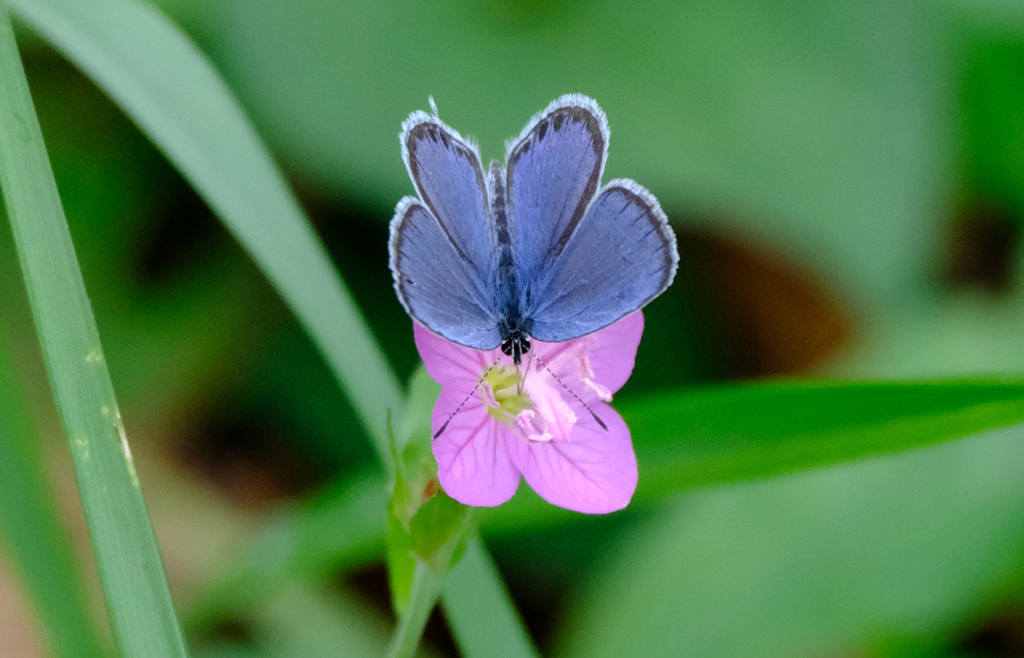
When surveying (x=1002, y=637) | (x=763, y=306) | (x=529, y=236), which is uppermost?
(x=763, y=306)

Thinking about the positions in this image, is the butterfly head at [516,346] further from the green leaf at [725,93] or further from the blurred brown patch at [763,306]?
the blurred brown patch at [763,306]

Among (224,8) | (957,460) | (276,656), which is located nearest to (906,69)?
(957,460)

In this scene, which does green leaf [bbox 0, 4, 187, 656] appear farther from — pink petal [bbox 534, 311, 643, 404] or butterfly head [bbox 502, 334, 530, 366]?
pink petal [bbox 534, 311, 643, 404]

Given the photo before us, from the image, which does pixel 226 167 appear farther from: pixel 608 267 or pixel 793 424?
pixel 793 424

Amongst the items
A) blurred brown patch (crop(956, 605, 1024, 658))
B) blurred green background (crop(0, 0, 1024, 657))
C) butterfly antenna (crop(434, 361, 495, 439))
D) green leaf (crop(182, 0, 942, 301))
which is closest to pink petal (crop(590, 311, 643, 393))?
butterfly antenna (crop(434, 361, 495, 439))

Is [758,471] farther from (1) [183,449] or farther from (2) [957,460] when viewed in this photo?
(1) [183,449]

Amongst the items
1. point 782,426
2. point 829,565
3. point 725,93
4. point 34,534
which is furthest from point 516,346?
point 725,93
